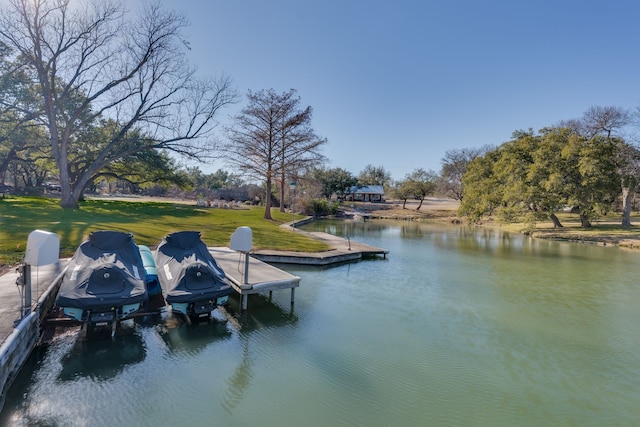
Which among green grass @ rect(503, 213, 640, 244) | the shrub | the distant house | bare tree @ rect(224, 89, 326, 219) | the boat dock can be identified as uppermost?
bare tree @ rect(224, 89, 326, 219)

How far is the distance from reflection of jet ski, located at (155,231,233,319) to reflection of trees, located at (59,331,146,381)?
2.86 ft

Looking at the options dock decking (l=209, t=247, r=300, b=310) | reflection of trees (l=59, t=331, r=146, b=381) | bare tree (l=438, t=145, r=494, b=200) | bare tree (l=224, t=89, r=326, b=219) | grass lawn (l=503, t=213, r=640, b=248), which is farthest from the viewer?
bare tree (l=438, t=145, r=494, b=200)

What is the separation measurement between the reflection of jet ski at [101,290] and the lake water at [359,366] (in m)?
0.58

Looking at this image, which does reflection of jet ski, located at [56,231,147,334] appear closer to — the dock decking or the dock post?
the dock post

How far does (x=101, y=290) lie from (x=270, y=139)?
20008 millimetres

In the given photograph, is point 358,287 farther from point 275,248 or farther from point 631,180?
point 631,180

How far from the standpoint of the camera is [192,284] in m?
6.16

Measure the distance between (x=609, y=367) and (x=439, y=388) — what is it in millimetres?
3158

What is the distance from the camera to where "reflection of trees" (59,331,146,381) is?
4598 mm

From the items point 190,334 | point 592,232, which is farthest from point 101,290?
point 592,232

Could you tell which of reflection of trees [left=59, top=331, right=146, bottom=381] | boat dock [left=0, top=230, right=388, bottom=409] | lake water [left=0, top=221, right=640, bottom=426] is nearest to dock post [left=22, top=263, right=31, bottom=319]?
boat dock [left=0, top=230, right=388, bottom=409]

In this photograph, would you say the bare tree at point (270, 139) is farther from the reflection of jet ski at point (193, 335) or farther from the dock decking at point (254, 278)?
the reflection of jet ski at point (193, 335)

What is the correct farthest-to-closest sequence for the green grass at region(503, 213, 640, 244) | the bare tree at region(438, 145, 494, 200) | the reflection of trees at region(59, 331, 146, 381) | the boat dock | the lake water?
the bare tree at region(438, 145, 494, 200) < the green grass at region(503, 213, 640, 244) < the reflection of trees at region(59, 331, 146, 381) < the boat dock < the lake water

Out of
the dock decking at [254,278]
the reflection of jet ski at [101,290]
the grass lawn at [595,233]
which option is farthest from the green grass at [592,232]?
the reflection of jet ski at [101,290]
